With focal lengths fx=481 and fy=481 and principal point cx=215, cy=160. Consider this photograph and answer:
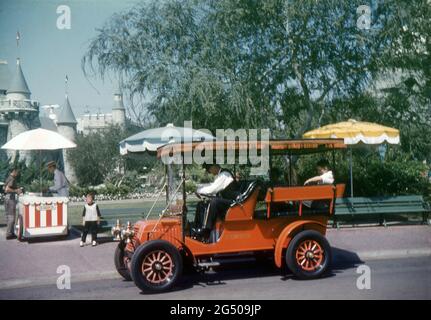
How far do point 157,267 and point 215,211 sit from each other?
1129 millimetres

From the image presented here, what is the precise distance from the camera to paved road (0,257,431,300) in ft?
20.9

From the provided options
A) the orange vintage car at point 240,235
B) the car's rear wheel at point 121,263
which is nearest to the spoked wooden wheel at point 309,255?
the orange vintage car at point 240,235

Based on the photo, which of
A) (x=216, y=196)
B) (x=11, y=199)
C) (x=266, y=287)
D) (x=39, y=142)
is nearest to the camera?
(x=266, y=287)

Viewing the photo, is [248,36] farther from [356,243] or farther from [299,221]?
[299,221]

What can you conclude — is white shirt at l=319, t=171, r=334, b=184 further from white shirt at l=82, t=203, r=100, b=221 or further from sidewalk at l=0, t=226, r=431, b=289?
white shirt at l=82, t=203, r=100, b=221

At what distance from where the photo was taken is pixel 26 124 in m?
48.5

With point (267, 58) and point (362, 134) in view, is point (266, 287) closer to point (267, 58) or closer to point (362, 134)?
point (362, 134)

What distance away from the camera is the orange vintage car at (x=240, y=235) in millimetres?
6617

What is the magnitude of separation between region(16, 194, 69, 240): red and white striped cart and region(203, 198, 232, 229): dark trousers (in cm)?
484

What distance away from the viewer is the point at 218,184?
707 centimetres

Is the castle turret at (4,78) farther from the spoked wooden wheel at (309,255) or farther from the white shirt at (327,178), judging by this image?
the spoked wooden wheel at (309,255)

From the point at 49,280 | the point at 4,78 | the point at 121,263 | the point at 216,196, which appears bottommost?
the point at 49,280

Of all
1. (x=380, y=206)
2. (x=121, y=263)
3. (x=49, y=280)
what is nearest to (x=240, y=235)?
(x=121, y=263)

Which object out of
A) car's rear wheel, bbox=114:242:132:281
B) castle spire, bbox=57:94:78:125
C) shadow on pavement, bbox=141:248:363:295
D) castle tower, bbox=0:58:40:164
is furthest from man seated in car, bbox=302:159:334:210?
castle spire, bbox=57:94:78:125
